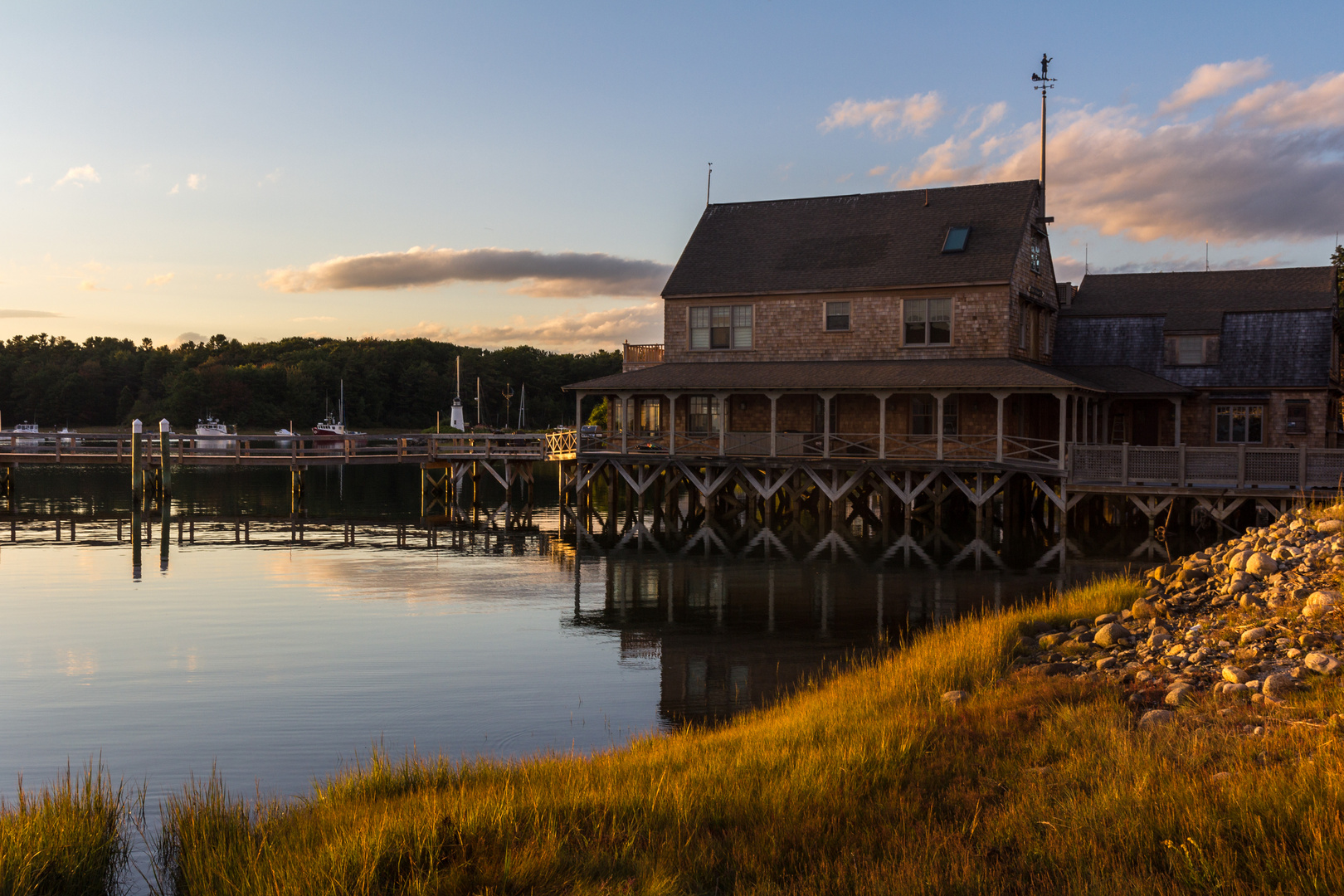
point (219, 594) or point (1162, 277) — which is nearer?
point (219, 594)

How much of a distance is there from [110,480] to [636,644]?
5083cm

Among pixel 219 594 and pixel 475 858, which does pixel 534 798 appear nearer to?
pixel 475 858

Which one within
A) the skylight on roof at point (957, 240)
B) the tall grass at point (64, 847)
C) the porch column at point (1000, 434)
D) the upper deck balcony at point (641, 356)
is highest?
the skylight on roof at point (957, 240)

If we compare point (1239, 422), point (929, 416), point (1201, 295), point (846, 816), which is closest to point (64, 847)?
point (846, 816)

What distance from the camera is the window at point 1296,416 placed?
33781 millimetres

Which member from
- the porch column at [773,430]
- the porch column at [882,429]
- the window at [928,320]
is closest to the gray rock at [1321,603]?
the porch column at [882,429]

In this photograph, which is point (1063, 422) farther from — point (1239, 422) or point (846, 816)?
point (846, 816)

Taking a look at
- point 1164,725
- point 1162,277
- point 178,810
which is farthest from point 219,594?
point 1162,277

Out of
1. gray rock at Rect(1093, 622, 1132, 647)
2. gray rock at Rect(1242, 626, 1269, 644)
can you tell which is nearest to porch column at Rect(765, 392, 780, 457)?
gray rock at Rect(1093, 622, 1132, 647)

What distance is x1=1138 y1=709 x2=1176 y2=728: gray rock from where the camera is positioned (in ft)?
28.3

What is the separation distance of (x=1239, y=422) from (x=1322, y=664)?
28472 millimetres

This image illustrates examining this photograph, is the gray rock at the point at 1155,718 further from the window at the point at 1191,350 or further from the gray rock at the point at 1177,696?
the window at the point at 1191,350

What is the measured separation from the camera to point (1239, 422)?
34.6 meters

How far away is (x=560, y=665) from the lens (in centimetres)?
1451
